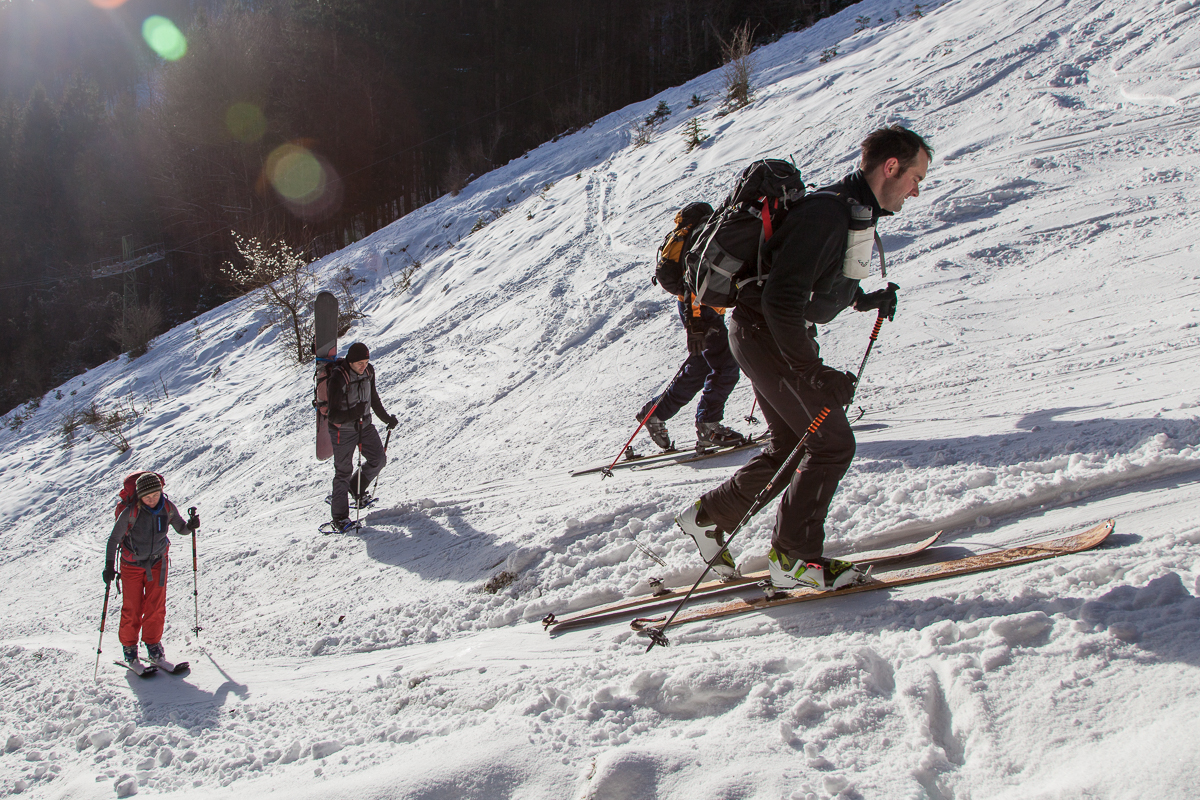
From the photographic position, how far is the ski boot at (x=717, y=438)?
17.1 ft

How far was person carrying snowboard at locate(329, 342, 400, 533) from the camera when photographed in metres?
6.13

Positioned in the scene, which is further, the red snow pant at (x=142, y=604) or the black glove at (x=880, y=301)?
the red snow pant at (x=142, y=604)

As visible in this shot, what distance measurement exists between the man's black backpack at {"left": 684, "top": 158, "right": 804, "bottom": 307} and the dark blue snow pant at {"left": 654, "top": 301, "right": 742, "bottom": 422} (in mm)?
2091

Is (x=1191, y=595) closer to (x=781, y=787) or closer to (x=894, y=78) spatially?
(x=781, y=787)

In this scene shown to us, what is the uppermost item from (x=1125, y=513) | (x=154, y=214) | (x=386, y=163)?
(x=154, y=214)

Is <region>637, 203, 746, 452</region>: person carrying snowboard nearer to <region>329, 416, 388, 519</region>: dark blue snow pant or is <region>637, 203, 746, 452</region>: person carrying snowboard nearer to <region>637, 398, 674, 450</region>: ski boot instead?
<region>637, 398, 674, 450</region>: ski boot

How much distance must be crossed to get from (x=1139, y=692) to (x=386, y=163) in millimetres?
37168

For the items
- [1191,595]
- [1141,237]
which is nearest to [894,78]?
[1141,237]

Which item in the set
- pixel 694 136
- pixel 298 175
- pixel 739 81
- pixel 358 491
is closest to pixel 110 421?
pixel 358 491

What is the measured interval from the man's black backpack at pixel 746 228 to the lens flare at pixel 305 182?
35.6 m

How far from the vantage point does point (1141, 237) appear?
5.89 metres

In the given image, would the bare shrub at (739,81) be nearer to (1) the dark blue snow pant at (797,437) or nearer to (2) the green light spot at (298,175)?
(1) the dark blue snow pant at (797,437)

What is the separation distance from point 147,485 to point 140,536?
38 cm

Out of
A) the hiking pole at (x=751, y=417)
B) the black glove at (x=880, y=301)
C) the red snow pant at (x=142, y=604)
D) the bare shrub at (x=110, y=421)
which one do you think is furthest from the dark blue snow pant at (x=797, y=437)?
the bare shrub at (x=110, y=421)
